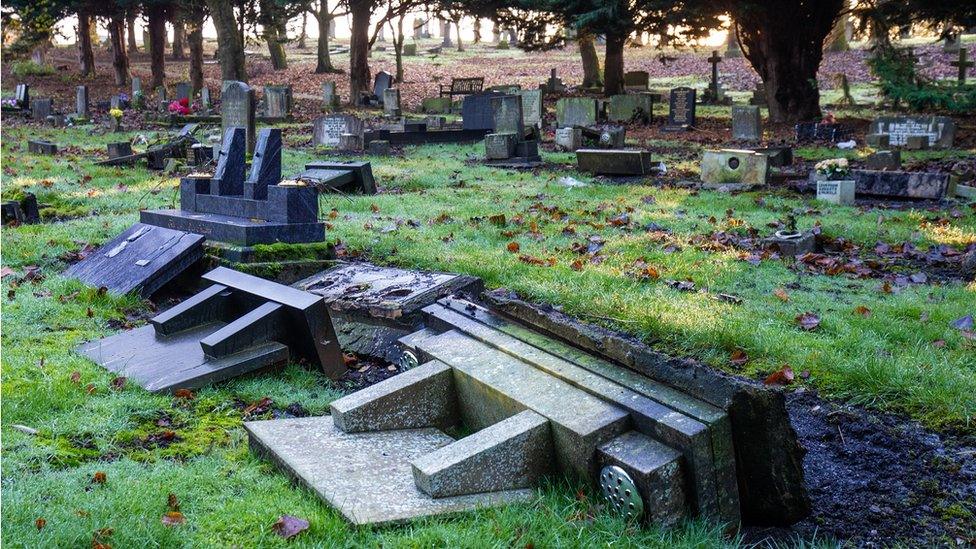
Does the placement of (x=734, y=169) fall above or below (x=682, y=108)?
below

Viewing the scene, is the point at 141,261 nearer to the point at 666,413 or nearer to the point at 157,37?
the point at 666,413

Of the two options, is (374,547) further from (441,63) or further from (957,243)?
(441,63)

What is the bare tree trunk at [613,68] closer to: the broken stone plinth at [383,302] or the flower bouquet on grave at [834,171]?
the flower bouquet on grave at [834,171]

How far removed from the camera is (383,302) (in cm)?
624

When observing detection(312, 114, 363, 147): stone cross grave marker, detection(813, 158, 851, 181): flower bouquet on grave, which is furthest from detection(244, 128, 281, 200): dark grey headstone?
detection(312, 114, 363, 147): stone cross grave marker

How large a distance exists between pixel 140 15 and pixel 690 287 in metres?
38.5

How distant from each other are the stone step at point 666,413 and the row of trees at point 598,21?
19.4 m

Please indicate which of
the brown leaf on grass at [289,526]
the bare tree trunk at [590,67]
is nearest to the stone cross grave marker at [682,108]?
the bare tree trunk at [590,67]

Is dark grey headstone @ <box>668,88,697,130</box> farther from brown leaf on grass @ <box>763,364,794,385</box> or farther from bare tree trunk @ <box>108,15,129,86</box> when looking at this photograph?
bare tree trunk @ <box>108,15,129,86</box>

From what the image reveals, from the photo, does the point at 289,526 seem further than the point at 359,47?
No

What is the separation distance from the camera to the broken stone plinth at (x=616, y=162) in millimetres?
14609

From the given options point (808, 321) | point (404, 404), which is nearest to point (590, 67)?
point (808, 321)

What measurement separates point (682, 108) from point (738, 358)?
65.7ft

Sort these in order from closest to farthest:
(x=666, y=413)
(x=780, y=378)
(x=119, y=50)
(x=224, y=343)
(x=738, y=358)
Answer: (x=666, y=413)
(x=780, y=378)
(x=738, y=358)
(x=224, y=343)
(x=119, y=50)
